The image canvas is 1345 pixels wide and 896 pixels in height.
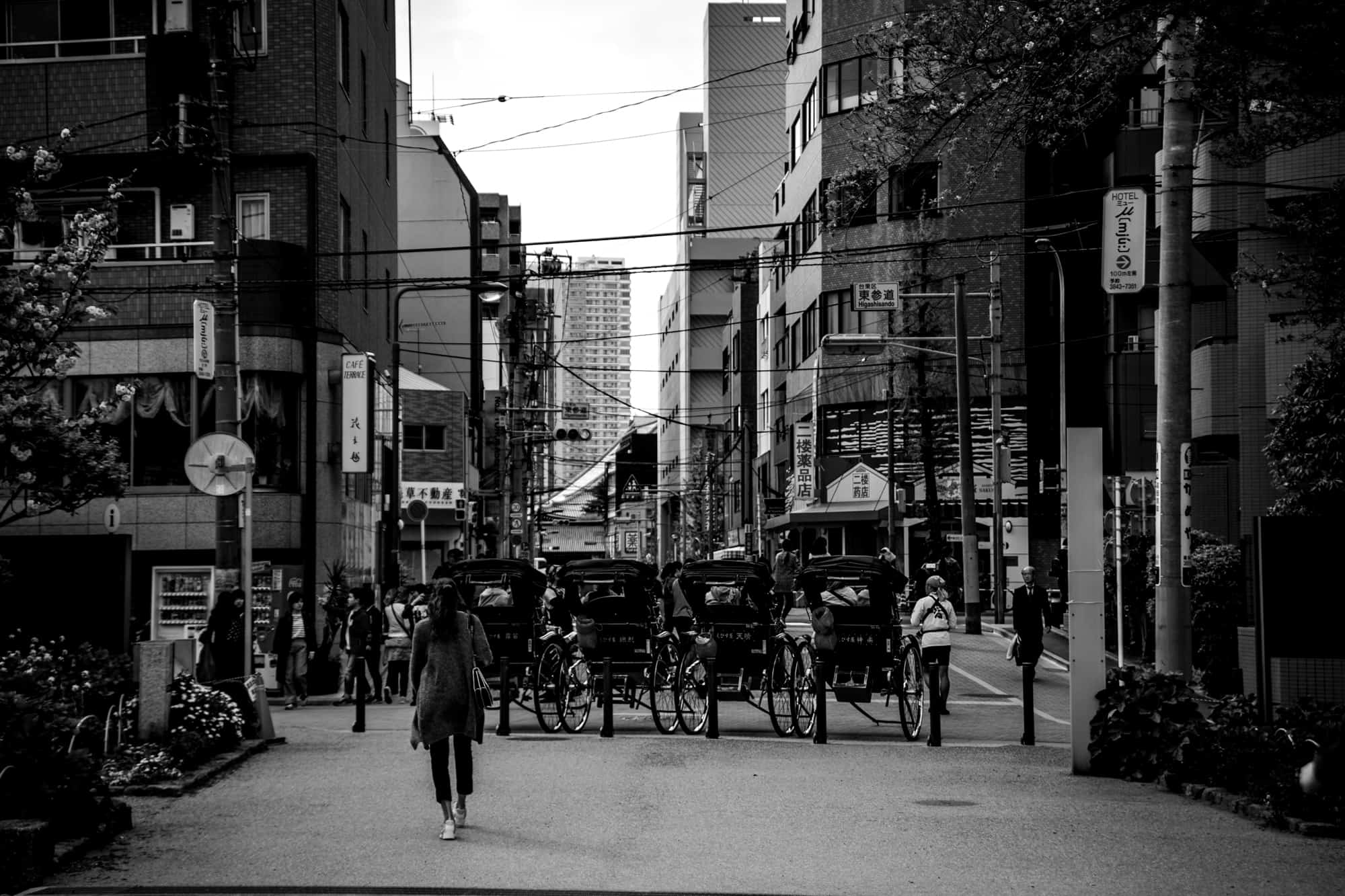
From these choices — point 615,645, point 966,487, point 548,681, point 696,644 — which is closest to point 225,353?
point 548,681

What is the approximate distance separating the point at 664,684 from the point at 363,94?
24.4m

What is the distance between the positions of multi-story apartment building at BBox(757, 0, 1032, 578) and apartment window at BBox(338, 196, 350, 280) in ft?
60.0

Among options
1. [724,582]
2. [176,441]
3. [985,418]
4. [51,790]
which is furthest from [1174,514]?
[985,418]

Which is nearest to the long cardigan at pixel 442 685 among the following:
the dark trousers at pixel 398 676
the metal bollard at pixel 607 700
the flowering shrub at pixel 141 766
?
the flowering shrub at pixel 141 766

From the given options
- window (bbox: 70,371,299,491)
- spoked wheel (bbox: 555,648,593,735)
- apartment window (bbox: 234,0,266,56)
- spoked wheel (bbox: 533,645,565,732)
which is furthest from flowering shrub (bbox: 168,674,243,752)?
apartment window (bbox: 234,0,266,56)

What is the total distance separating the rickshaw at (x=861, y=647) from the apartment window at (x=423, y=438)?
132 feet

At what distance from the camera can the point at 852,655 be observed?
19875 millimetres

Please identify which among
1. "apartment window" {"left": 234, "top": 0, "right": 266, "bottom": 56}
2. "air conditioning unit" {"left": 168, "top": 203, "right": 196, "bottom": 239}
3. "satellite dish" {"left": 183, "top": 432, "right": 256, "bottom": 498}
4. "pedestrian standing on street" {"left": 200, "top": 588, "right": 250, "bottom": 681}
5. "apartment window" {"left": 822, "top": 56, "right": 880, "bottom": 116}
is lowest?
"pedestrian standing on street" {"left": 200, "top": 588, "right": 250, "bottom": 681}

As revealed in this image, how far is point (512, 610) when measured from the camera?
21234 mm

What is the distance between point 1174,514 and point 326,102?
2256 centimetres

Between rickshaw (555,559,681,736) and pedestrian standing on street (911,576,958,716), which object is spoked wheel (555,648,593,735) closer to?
rickshaw (555,559,681,736)

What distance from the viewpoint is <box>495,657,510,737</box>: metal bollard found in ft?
62.4

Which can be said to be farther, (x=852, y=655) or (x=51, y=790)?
(x=852, y=655)

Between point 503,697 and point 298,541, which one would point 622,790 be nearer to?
point 503,697
